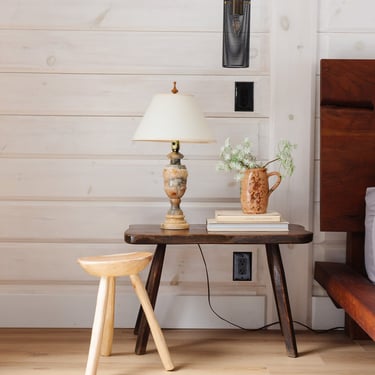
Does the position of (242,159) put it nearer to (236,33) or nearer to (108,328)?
(236,33)

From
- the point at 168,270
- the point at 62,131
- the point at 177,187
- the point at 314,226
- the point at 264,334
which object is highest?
the point at 62,131

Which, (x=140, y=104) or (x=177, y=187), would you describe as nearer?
(x=177, y=187)

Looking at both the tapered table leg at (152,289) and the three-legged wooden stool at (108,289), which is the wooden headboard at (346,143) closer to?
the tapered table leg at (152,289)

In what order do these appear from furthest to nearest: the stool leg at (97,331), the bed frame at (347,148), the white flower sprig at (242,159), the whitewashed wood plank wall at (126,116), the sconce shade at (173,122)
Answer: the whitewashed wood plank wall at (126,116) → the bed frame at (347,148) → the white flower sprig at (242,159) → the sconce shade at (173,122) → the stool leg at (97,331)

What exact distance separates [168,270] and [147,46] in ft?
3.14

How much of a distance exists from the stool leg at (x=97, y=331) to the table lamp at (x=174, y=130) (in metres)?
0.41

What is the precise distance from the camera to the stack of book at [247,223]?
7.59ft

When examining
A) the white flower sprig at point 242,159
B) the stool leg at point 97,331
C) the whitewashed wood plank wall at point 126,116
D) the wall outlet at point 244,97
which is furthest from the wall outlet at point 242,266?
the stool leg at point 97,331

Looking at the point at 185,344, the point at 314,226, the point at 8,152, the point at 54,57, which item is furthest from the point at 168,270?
the point at 54,57

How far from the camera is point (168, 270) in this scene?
2725mm

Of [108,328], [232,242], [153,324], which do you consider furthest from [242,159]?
[108,328]

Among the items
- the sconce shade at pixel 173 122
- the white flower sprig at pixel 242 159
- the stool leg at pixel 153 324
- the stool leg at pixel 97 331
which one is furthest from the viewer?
the white flower sprig at pixel 242 159

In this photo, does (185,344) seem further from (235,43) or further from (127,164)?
(235,43)

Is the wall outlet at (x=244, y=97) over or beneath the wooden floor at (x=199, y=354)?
over
